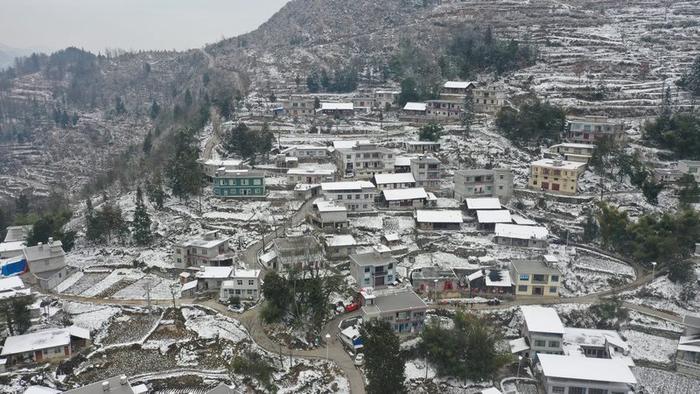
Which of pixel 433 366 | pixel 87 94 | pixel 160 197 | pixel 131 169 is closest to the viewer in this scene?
pixel 433 366

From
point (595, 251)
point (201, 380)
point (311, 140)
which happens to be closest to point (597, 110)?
point (595, 251)

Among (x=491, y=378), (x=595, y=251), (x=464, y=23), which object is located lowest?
(x=491, y=378)

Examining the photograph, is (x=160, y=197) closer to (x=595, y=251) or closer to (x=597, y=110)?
(x=595, y=251)

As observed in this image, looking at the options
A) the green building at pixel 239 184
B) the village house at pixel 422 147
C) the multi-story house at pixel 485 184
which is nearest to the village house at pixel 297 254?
the green building at pixel 239 184

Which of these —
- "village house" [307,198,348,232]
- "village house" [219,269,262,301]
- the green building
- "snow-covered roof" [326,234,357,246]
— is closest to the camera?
"village house" [219,269,262,301]

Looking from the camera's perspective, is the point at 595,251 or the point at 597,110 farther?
the point at 597,110

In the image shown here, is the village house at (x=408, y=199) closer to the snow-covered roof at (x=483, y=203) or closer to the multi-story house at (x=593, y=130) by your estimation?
the snow-covered roof at (x=483, y=203)

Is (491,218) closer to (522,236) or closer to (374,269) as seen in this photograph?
(522,236)

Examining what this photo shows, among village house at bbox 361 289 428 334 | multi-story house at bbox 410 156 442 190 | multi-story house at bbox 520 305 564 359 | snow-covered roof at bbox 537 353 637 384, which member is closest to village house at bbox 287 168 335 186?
multi-story house at bbox 410 156 442 190

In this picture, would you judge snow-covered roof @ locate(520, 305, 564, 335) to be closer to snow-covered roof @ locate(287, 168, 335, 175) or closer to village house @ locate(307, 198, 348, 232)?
village house @ locate(307, 198, 348, 232)
